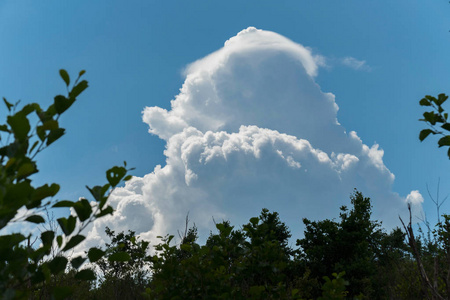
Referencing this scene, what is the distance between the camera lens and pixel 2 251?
1921 millimetres

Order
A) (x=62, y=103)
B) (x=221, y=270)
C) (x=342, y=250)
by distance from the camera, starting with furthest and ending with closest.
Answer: (x=342, y=250) → (x=221, y=270) → (x=62, y=103)

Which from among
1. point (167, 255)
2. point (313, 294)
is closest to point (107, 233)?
point (313, 294)

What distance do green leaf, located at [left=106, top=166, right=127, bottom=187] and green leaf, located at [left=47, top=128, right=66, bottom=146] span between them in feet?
1.31

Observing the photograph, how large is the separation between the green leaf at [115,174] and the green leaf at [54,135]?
398 millimetres

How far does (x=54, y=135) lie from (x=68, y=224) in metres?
0.53

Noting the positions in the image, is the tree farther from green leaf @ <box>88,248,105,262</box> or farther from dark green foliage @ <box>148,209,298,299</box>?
dark green foliage @ <box>148,209,298,299</box>

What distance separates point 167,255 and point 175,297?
2.24 ft

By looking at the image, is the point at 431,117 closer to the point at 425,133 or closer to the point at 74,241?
the point at 425,133

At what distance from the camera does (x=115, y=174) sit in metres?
2.01

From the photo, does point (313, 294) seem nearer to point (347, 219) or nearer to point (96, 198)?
point (347, 219)

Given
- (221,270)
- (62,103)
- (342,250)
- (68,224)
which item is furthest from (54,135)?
(342,250)

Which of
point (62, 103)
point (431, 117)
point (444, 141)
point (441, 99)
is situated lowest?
point (62, 103)

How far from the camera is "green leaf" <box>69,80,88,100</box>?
2.19 meters

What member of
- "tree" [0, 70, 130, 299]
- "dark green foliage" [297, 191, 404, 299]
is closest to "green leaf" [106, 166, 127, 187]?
"tree" [0, 70, 130, 299]
